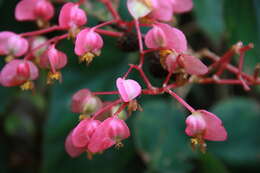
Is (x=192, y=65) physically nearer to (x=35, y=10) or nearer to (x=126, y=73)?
(x=126, y=73)

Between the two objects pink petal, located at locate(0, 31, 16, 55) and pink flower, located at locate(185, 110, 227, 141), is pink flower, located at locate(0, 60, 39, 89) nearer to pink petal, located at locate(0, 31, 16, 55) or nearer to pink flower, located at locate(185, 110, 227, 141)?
pink petal, located at locate(0, 31, 16, 55)

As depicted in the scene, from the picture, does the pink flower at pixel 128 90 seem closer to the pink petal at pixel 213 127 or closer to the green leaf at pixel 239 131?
the pink petal at pixel 213 127

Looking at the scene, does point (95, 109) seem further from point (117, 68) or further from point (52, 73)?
point (117, 68)

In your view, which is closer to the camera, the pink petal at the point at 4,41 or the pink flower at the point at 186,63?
the pink flower at the point at 186,63

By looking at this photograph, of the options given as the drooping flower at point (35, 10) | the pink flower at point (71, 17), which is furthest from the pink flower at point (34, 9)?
the pink flower at point (71, 17)

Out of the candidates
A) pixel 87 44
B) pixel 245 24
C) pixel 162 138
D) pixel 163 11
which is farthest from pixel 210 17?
pixel 87 44

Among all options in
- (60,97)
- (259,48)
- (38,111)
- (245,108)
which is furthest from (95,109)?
(245,108)
